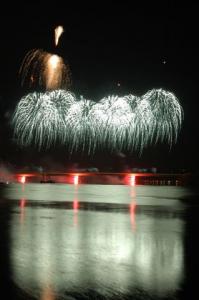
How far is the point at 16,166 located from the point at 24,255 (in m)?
74.0

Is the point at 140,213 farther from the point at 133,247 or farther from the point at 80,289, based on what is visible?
the point at 80,289

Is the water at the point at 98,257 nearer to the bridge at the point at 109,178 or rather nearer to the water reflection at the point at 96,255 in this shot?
the water reflection at the point at 96,255

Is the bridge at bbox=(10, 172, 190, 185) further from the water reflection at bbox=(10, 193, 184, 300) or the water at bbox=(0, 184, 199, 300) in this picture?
the water reflection at bbox=(10, 193, 184, 300)

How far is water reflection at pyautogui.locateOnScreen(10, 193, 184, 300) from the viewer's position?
7.00 meters

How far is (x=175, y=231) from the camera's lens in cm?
1334

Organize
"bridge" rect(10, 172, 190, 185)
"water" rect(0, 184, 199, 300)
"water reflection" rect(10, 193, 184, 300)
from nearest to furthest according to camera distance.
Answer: "water" rect(0, 184, 199, 300) < "water reflection" rect(10, 193, 184, 300) < "bridge" rect(10, 172, 190, 185)

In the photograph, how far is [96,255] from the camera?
9.58 m

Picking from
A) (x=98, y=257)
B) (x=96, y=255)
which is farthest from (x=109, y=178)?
(x=98, y=257)

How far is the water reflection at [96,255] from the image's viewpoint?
700 cm

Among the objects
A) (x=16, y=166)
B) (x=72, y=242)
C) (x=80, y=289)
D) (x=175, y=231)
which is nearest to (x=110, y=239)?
(x=72, y=242)

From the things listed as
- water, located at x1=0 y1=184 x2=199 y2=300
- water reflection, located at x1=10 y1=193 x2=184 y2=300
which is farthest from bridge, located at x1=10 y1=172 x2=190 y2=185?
water reflection, located at x1=10 y1=193 x2=184 y2=300

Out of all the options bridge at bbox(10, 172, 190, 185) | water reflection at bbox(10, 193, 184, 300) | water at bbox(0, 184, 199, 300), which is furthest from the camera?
bridge at bbox(10, 172, 190, 185)

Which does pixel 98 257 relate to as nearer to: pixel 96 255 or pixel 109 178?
pixel 96 255

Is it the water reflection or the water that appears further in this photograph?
the water reflection
